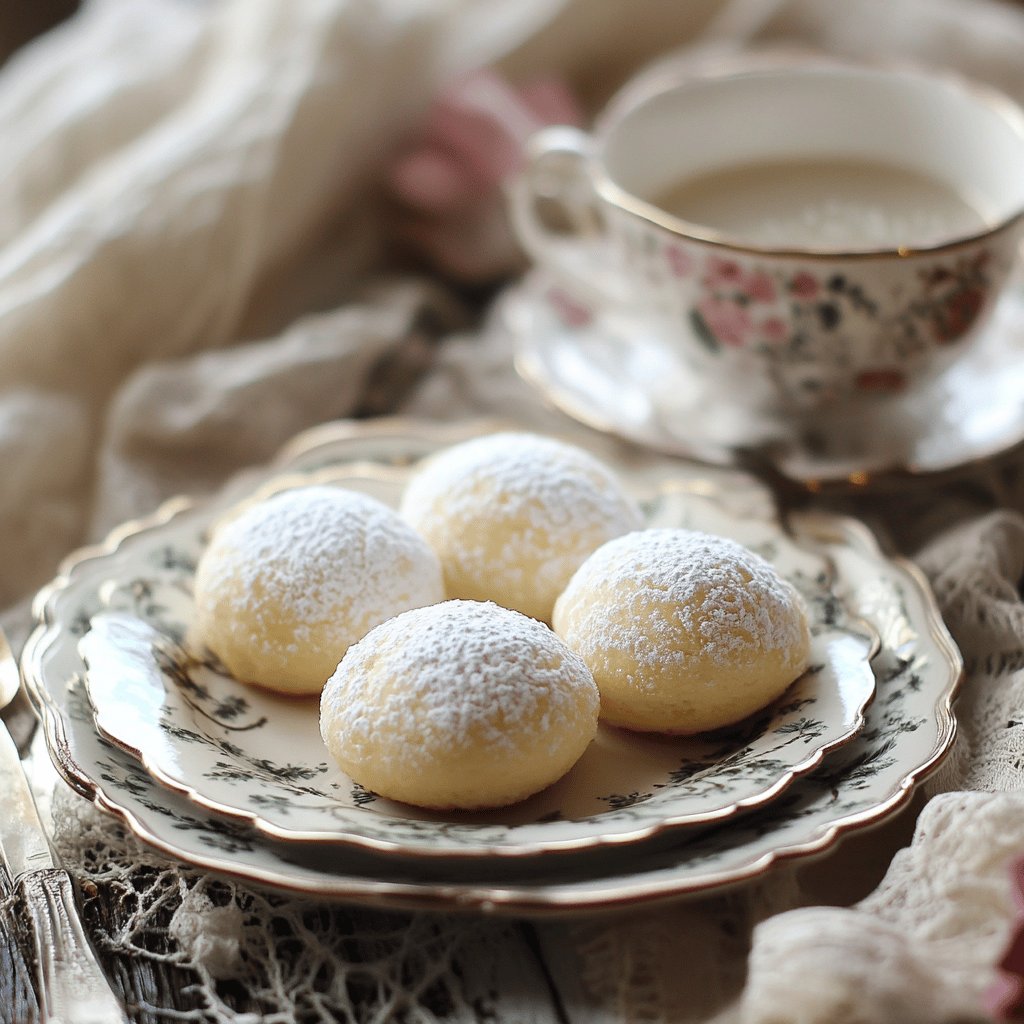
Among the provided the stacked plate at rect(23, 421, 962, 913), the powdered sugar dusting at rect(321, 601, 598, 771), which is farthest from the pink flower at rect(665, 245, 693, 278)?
the powdered sugar dusting at rect(321, 601, 598, 771)

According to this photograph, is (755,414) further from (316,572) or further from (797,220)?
(316,572)

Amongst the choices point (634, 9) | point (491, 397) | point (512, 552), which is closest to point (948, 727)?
point (512, 552)

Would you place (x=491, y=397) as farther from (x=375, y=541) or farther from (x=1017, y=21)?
(x=1017, y=21)

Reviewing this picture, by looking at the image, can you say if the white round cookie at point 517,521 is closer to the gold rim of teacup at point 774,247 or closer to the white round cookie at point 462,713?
the white round cookie at point 462,713

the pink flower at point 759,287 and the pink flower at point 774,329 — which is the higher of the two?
the pink flower at point 759,287

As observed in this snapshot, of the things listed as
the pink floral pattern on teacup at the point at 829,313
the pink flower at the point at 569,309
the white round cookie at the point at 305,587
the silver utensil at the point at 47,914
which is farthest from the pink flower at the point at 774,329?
the silver utensil at the point at 47,914

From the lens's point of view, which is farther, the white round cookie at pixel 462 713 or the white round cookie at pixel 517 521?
the white round cookie at pixel 517 521

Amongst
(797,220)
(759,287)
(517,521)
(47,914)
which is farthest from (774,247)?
(47,914)

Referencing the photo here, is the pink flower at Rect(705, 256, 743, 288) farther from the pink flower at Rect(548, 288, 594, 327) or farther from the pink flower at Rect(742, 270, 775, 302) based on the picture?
the pink flower at Rect(548, 288, 594, 327)
